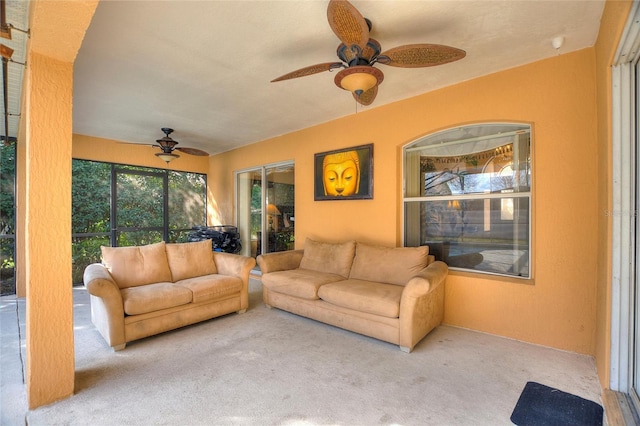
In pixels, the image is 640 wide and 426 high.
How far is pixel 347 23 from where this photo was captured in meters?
1.70

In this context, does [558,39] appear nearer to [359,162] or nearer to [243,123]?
[359,162]

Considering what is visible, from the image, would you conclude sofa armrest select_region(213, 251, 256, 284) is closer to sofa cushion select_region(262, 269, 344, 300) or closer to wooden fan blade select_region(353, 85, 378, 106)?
sofa cushion select_region(262, 269, 344, 300)

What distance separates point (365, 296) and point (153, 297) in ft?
6.88

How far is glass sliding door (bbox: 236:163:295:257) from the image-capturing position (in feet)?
17.5

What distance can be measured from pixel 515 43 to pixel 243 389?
3512 mm

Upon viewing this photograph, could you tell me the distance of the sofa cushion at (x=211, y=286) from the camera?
3188 mm

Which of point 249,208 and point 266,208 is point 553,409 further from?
point 249,208

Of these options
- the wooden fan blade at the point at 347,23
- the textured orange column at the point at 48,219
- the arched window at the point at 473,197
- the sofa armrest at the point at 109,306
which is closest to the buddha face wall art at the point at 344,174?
the arched window at the point at 473,197

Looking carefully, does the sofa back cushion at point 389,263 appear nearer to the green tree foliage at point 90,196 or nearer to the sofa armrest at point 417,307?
the sofa armrest at point 417,307

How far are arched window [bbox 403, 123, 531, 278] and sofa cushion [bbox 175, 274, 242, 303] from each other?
7.42ft

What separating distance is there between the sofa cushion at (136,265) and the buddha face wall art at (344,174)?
238 cm

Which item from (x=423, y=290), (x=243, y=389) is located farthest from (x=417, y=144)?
(x=243, y=389)

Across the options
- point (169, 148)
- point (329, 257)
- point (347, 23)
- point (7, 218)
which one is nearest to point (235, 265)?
point (329, 257)

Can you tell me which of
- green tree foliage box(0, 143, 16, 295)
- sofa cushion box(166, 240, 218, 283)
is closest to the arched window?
sofa cushion box(166, 240, 218, 283)
